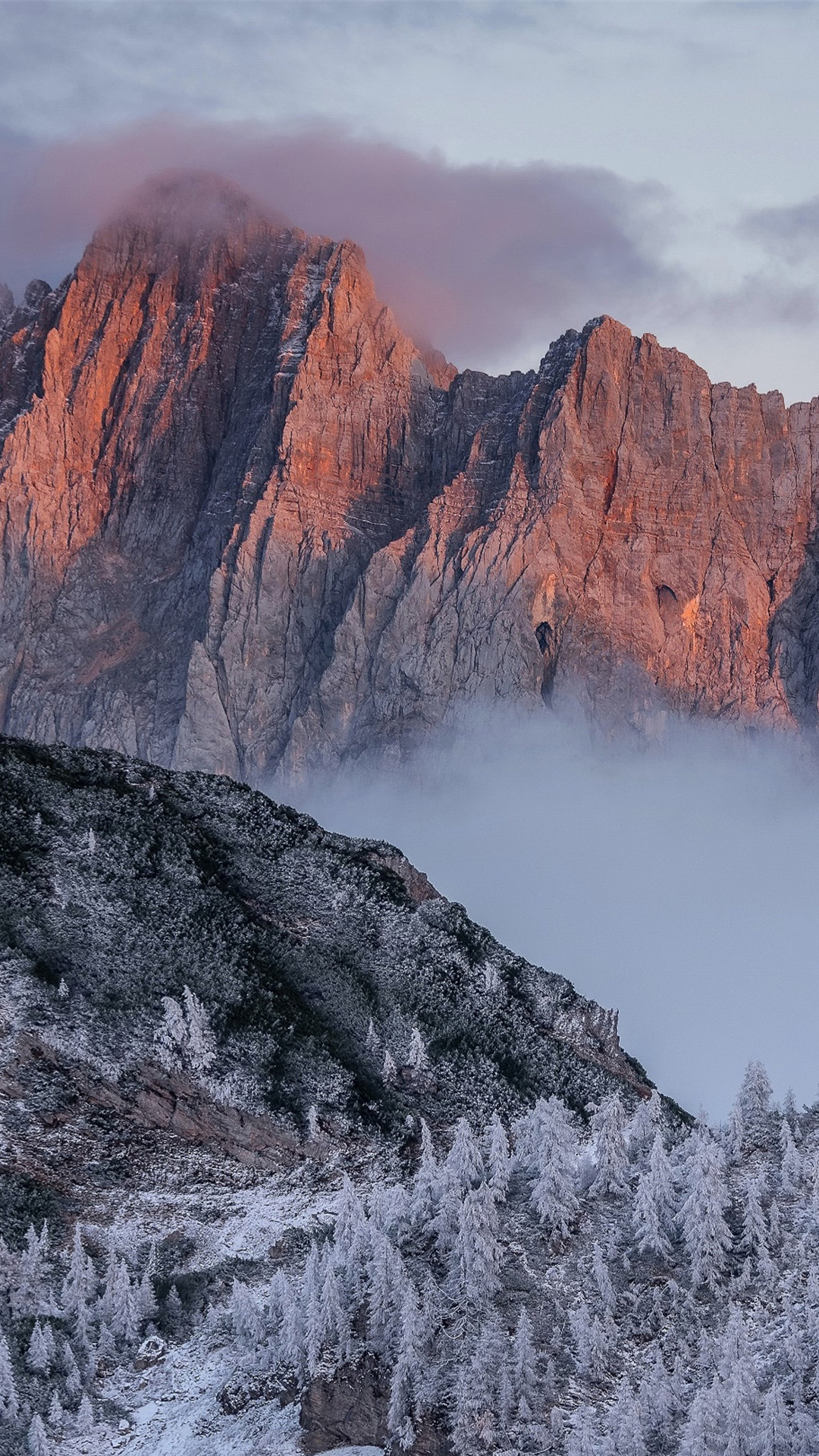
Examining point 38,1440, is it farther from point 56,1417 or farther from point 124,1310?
point 124,1310

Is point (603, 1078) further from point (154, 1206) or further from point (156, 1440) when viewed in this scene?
point (156, 1440)

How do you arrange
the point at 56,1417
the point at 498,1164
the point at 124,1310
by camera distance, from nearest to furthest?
the point at 56,1417
the point at 124,1310
the point at 498,1164

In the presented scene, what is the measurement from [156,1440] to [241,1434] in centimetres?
299

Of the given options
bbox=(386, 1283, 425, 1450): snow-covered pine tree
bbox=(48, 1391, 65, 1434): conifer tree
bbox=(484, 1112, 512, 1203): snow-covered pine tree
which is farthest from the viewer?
bbox=(484, 1112, 512, 1203): snow-covered pine tree

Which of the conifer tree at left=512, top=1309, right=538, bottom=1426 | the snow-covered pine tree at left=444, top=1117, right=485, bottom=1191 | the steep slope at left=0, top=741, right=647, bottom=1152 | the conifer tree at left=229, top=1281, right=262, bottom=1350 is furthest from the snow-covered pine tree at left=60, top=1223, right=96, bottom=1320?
the conifer tree at left=512, top=1309, right=538, bottom=1426

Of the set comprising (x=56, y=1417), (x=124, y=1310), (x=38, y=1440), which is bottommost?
(x=38, y=1440)

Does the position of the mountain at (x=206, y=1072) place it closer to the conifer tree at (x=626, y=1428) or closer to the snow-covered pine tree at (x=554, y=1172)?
the snow-covered pine tree at (x=554, y=1172)

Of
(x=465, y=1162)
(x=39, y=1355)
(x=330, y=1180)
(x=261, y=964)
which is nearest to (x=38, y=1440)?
(x=39, y=1355)

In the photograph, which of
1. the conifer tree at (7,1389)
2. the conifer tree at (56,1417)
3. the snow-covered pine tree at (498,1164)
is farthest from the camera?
the snow-covered pine tree at (498,1164)

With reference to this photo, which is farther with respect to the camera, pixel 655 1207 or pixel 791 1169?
pixel 791 1169

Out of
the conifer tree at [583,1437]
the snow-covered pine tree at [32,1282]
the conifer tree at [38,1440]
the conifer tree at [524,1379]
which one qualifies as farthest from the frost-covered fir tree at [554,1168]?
the snow-covered pine tree at [32,1282]

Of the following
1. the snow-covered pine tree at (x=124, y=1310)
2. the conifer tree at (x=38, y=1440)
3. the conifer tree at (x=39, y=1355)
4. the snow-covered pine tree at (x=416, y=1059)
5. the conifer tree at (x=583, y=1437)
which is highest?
the snow-covered pine tree at (x=416, y=1059)

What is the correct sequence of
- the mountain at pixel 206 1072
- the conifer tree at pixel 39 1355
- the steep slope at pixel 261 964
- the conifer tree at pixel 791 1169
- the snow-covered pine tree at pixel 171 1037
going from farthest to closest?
the steep slope at pixel 261 964
the snow-covered pine tree at pixel 171 1037
the conifer tree at pixel 791 1169
the mountain at pixel 206 1072
the conifer tree at pixel 39 1355

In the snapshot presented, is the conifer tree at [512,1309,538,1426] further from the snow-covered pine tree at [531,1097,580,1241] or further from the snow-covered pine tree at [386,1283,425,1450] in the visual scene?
the snow-covered pine tree at [531,1097,580,1241]
